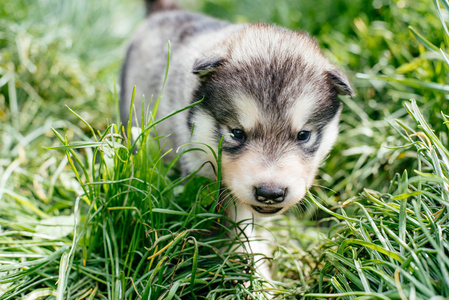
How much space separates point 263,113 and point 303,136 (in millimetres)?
373

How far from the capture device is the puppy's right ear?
2492mm

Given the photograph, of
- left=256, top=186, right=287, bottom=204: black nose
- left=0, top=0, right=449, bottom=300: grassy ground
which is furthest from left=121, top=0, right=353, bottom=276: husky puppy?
left=0, top=0, right=449, bottom=300: grassy ground

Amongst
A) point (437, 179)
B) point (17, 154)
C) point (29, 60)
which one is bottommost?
point (17, 154)

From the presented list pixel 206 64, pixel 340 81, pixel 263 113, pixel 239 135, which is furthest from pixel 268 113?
pixel 340 81

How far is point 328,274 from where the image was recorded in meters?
2.41

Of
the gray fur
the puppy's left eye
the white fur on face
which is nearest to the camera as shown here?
the white fur on face

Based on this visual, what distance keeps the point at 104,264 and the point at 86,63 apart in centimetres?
362

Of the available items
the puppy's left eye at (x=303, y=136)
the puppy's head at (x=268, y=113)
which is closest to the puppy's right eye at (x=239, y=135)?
the puppy's head at (x=268, y=113)

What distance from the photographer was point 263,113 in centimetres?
239

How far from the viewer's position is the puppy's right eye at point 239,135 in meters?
2.49

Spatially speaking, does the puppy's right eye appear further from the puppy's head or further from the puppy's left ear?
the puppy's left ear

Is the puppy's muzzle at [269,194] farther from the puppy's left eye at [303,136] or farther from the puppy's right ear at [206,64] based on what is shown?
the puppy's right ear at [206,64]

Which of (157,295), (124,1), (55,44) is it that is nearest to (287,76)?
(157,295)

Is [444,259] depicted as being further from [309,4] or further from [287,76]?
[309,4]
